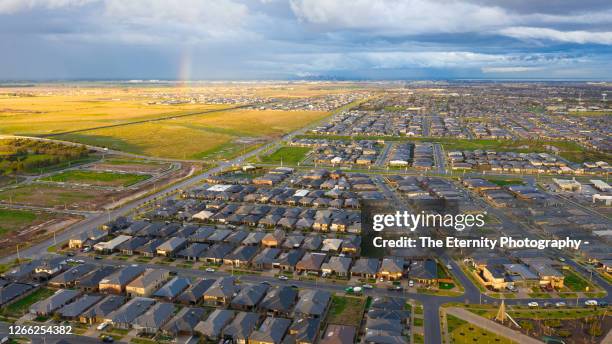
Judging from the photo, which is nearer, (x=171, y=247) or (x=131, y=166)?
(x=171, y=247)

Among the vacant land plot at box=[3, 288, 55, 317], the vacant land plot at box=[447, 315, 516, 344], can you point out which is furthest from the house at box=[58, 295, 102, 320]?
the vacant land plot at box=[447, 315, 516, 344]

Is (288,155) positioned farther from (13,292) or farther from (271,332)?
(271,332)

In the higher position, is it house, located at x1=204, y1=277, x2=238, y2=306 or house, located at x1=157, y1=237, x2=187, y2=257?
house, located at x1=157, y1=237, x2=187, y2=257

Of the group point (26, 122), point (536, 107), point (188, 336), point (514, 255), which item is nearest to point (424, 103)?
point (536, 107)

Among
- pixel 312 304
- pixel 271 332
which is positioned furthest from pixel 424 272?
pixel 271 332

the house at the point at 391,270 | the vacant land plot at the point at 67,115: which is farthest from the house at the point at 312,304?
the vacant land plot at the point at 67,115

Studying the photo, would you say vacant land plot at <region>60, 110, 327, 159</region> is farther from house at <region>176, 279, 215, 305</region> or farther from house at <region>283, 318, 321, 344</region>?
house at <region>283, 318, 321, 344</region>
